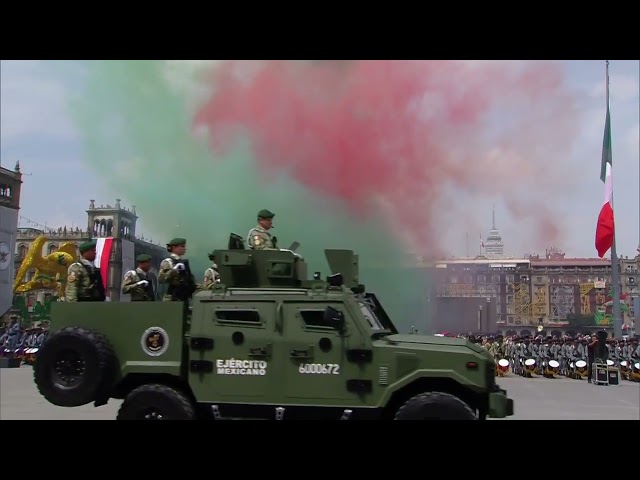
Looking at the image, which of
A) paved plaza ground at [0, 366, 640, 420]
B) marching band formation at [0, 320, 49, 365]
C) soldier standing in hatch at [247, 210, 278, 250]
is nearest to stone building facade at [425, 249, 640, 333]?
marching band formation at [0, 320, 49, 365]

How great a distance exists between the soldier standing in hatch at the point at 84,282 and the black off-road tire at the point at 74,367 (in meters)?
0.92

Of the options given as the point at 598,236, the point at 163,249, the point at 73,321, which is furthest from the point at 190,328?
the point at 598,236

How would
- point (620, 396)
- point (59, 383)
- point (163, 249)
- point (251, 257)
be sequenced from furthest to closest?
point (163, 249) → point (620, 396) → point (251, 257) → point (59, 383)

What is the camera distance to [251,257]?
25.2 feet

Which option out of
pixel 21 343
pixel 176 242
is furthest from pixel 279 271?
pixel 21 343

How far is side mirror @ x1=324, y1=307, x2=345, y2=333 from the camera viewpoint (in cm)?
657

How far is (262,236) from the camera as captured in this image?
866 centimetres

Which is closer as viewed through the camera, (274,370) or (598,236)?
(274,370)

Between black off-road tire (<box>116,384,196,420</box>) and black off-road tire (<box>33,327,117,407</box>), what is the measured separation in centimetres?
35

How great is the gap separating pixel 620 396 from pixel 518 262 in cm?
7251

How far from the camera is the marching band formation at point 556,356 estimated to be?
61.9 ft

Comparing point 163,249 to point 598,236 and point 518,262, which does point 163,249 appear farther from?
point 518,262

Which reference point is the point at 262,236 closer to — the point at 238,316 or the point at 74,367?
the point at 238,316

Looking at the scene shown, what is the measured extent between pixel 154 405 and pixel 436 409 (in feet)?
9.48
